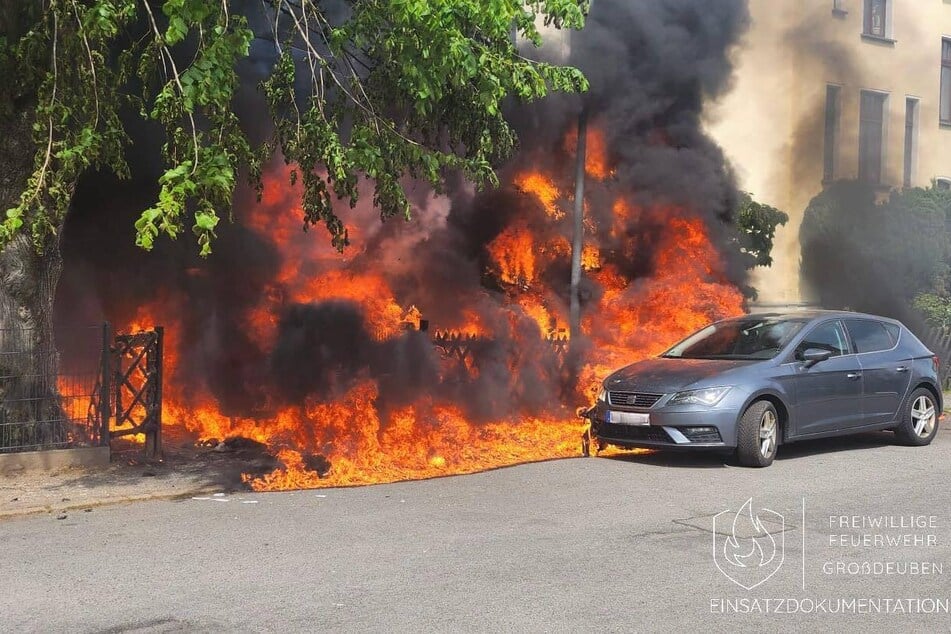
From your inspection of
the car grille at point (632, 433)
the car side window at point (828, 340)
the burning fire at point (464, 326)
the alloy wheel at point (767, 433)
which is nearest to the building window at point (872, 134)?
the burning fire at point (464, 326)

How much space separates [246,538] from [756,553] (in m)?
3.09

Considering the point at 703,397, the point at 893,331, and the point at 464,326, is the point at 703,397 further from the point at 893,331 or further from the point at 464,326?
the point at 464,326

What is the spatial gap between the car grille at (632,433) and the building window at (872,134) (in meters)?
14.2

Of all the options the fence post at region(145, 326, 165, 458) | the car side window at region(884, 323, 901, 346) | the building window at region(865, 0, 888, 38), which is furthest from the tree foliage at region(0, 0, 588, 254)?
the building window at region(865, 0, 888, 38)

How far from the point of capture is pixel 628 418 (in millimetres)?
8531

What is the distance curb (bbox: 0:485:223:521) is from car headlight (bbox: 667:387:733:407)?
389cm

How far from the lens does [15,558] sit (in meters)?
5.64

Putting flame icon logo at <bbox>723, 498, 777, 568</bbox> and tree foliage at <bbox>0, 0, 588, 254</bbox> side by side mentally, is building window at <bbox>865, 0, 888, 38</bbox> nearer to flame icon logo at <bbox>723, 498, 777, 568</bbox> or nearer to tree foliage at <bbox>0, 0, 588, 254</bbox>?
tree foliage at <bbox>0, 0, 588, 254</bbox>

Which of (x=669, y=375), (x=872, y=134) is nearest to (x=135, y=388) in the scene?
(x=669, y=375)

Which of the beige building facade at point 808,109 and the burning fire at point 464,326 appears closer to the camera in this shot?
the burning fire at point 464,326

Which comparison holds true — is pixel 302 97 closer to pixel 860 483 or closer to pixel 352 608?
pixel 860 483

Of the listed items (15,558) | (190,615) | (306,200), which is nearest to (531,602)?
(190,615)

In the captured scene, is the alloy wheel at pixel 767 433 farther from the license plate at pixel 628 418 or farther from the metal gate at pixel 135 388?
the metal gate at pixel 135 388

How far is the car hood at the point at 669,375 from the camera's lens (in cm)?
839
